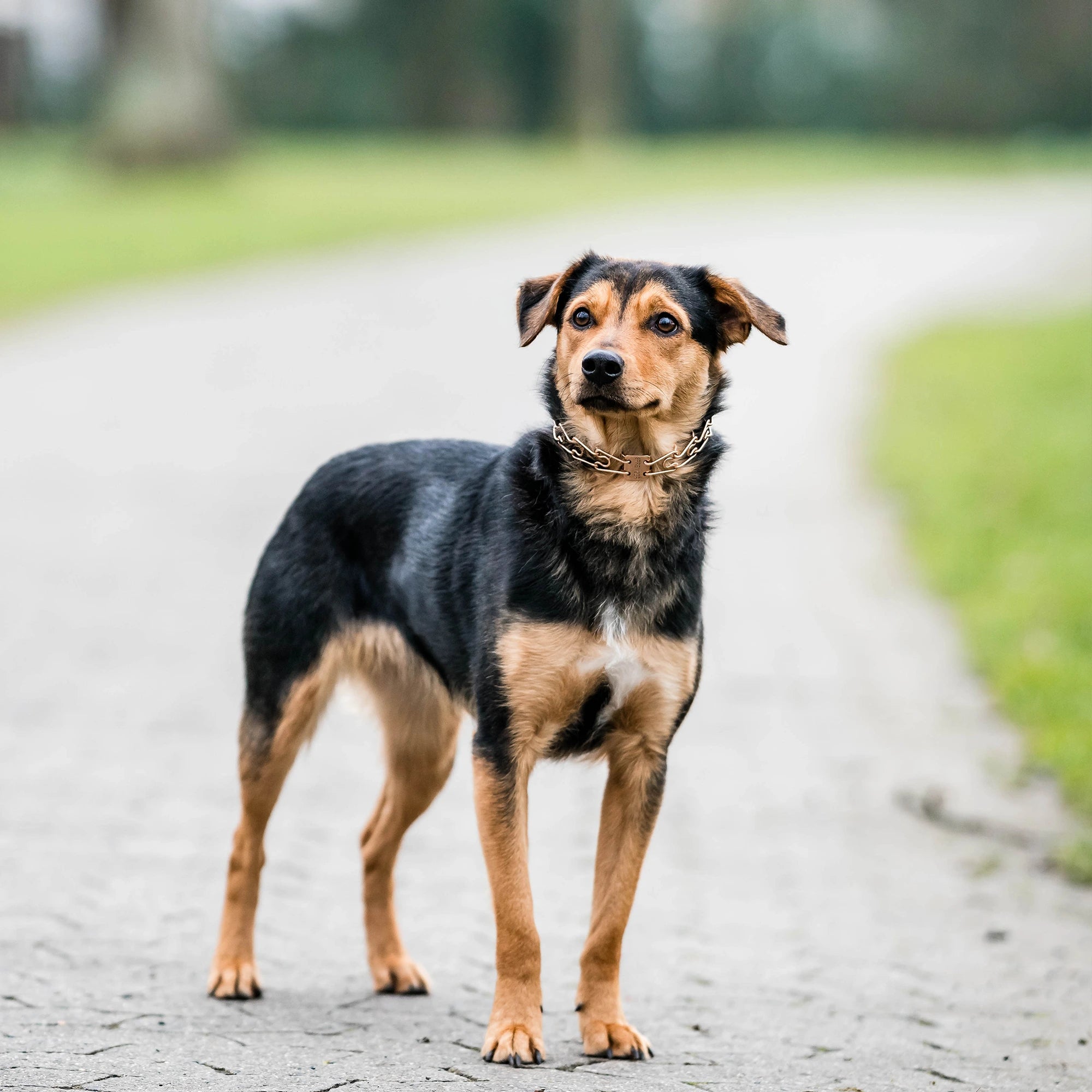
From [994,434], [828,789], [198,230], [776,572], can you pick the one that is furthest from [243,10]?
[828,789]

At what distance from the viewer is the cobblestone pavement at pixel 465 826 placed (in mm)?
4742

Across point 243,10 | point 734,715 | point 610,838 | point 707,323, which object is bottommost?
point 734,715

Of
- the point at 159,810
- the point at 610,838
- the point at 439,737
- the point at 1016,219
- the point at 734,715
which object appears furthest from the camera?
the point at 1016,219

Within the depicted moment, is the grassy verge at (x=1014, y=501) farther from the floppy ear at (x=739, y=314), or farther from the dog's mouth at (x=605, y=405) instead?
the dog's mouth at (x=605, y=405)

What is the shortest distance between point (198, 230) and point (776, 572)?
1924 centimetres

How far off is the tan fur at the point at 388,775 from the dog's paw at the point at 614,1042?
2.75 ft

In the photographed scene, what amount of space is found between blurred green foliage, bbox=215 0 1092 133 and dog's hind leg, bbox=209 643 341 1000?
176 feet

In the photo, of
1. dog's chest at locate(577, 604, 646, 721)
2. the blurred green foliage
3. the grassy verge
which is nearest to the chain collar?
dog's chest at locate(577, 604, 646, 721)

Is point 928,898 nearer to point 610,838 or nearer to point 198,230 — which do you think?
point 610,838

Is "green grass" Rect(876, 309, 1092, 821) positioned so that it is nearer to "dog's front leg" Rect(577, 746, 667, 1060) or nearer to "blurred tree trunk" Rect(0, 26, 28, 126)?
"dog's front leg" Rect(577, 746, 667, 1060)

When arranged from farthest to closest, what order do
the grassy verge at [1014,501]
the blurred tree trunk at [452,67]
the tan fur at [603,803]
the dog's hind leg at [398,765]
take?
the blurred tree trunk at [452,67] < the grassy verge at [1014,501] < the dog's hind leg at [398,765] < the tan fur at [603,803]

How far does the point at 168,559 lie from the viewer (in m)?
11.8

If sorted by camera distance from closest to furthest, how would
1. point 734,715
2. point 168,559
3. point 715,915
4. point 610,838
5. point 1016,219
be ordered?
point 610,838, point 715,915, point 734,715, point 168,559, point 1016,219

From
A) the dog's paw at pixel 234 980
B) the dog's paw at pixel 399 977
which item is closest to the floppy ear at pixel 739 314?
the dog's paw at pixel 399 977
